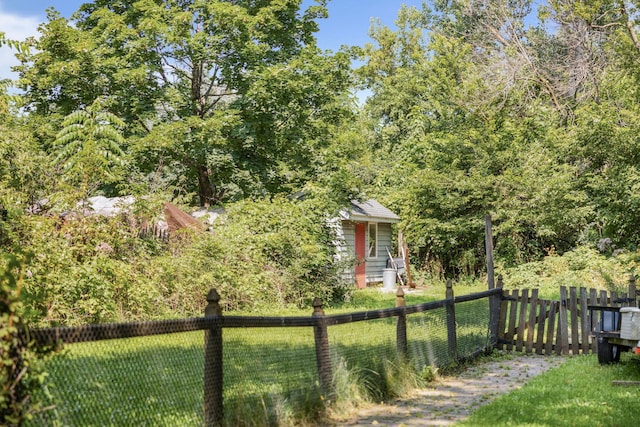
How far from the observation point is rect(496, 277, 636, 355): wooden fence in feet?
36.7

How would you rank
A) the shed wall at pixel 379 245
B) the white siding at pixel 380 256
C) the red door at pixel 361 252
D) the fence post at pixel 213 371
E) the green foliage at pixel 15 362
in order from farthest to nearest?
the white siding at pixel 380 256, the red door at pixel 361 252, the shed wall at pixel 379 245, the fence post at pixel 213 371, the green foliage at pixel 15 362

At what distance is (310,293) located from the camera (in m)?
17.1

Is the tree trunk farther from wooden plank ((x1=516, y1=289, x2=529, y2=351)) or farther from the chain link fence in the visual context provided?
the chain link fence

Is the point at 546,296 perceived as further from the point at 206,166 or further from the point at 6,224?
the point at 6,224

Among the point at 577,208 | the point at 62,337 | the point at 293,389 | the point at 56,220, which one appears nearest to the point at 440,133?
the point at 577,208

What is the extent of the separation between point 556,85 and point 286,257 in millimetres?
21175

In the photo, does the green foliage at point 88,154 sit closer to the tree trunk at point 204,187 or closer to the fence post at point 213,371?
the tree trunk at point 204,187

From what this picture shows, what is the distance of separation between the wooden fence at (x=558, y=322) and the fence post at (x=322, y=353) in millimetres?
5804

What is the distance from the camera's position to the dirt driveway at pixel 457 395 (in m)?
6.70

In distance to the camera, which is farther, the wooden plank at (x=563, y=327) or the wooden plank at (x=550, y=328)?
the wooden plank at (x=550, y=328)

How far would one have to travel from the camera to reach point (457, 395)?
8.02 m

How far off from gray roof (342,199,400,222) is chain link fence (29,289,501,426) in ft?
53.2

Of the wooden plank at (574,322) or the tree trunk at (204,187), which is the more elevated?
the tree trunk at (204,187)

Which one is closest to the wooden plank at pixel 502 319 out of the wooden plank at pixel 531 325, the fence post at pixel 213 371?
the wooden plank at pixel 531 325
